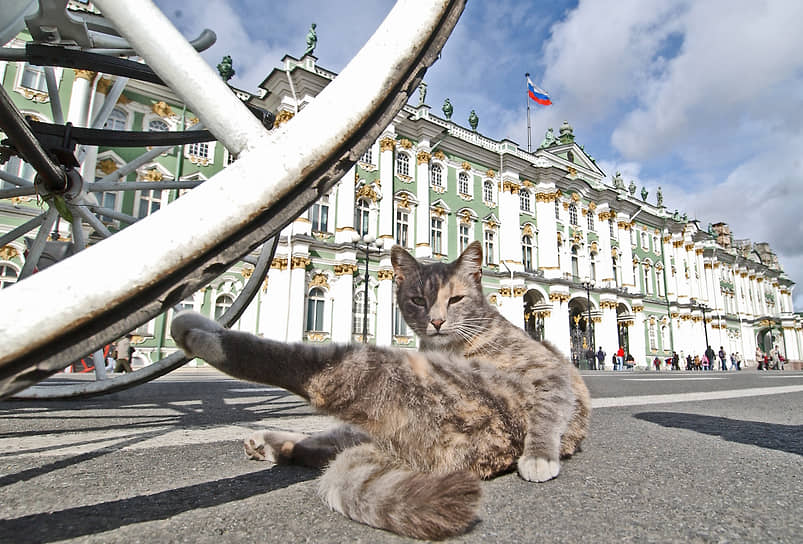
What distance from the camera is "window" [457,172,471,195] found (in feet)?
78.3

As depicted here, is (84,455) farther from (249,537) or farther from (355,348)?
(355,348)

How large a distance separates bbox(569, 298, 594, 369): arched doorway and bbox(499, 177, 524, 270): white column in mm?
6002

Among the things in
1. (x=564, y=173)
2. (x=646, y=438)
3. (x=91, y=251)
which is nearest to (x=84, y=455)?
(x=91, y=251)

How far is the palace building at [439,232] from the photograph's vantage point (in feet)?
51.4

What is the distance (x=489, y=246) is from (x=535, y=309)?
503 cm

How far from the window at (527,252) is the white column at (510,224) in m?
0.94

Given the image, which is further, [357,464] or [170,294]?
[357,464]

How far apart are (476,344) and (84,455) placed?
1617 mm

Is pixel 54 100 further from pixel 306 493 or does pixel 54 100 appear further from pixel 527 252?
pixel 527 252

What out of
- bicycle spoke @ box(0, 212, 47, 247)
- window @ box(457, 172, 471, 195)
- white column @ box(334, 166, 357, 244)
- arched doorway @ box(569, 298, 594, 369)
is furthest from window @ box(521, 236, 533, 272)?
bicycle spoke @ box(0, 212, 47, 247)

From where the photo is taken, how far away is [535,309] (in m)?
25.9

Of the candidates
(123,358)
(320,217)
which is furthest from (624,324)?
(123,358)

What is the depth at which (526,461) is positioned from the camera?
140 cm

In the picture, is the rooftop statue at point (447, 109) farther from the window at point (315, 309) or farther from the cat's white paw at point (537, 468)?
the cat's white paw at point (537, 468)
